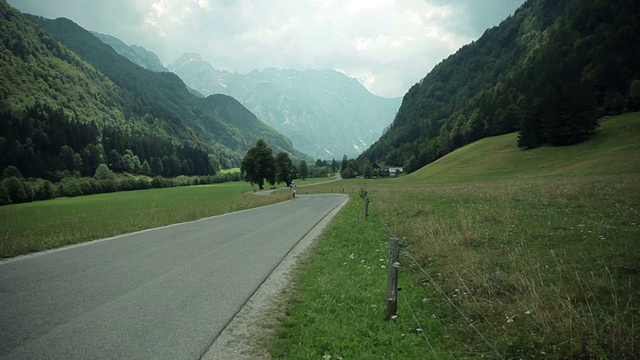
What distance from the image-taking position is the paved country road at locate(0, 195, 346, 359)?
548 cm

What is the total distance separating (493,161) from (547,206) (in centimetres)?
6493

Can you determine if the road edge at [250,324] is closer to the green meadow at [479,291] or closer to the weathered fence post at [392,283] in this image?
the green meadow at [479,291]

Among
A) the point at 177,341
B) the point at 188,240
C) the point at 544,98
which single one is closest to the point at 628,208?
the point at 177,341

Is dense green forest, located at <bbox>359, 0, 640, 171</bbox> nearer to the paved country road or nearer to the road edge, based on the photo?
the paved country road

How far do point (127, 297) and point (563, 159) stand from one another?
74676mm

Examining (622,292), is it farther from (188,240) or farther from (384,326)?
(188,240)

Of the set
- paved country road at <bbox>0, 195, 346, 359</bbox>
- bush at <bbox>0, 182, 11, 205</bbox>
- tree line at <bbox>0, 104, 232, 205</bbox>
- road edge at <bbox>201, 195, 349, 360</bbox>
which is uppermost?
tree line at <bbox>0, 104, 232, 205</bbox>

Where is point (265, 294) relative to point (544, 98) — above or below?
below

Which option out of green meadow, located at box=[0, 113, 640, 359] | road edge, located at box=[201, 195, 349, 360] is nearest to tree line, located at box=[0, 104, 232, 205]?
road edge, located at box=[201, 195, 349, 360]

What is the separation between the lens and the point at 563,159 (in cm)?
5941

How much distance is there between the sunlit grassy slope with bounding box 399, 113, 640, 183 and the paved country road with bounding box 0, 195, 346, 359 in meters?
50.8

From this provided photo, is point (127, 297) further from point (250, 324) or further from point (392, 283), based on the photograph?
point (392, 283)

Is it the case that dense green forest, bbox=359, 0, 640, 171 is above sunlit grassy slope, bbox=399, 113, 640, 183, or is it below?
above

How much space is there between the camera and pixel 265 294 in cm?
838
